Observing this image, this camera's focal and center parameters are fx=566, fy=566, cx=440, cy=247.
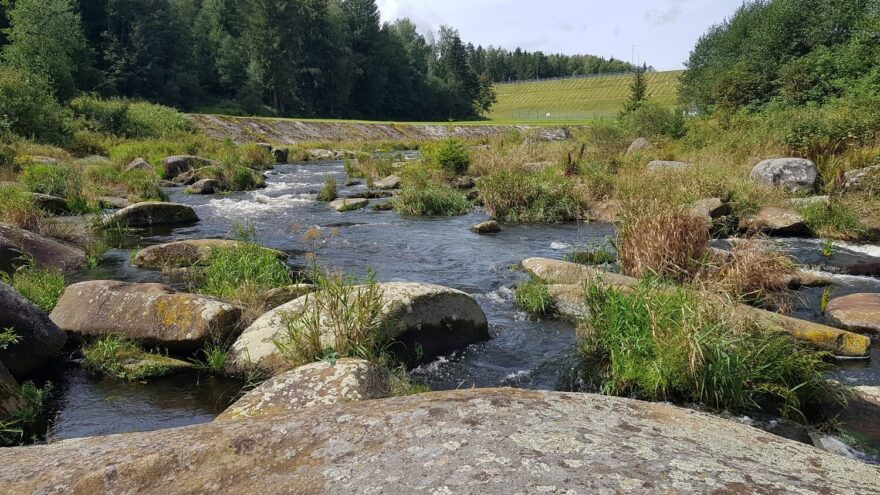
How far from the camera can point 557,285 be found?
9.35 metres

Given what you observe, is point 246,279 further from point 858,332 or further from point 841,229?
point 841,229

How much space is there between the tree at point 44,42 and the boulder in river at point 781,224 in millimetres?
39582

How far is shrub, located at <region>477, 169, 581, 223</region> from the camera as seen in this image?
58.1ft

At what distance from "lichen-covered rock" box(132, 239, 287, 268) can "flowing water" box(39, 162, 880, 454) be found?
328 mm

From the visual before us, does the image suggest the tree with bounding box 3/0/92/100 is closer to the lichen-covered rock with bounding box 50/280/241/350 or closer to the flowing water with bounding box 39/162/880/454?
the flowing water with bounding box 39/162/880/454

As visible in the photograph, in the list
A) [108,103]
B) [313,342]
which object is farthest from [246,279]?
[108,103]

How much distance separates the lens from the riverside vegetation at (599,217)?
5891 mm

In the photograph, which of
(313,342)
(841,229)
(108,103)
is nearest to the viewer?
(313,342)

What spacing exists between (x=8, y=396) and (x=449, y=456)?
203 inches

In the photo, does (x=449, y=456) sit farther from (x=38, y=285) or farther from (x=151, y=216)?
(x=151, y=216)

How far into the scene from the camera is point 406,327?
665cm

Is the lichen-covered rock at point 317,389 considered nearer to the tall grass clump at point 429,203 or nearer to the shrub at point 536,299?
the shrub at point 536,299

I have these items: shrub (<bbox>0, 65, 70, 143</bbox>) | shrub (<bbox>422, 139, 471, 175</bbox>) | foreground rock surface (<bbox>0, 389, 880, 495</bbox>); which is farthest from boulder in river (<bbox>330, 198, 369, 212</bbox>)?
foreground rock surface (<bbox>0, 389, 880, 495</bbox>)

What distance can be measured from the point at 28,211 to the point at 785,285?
51.2ft
